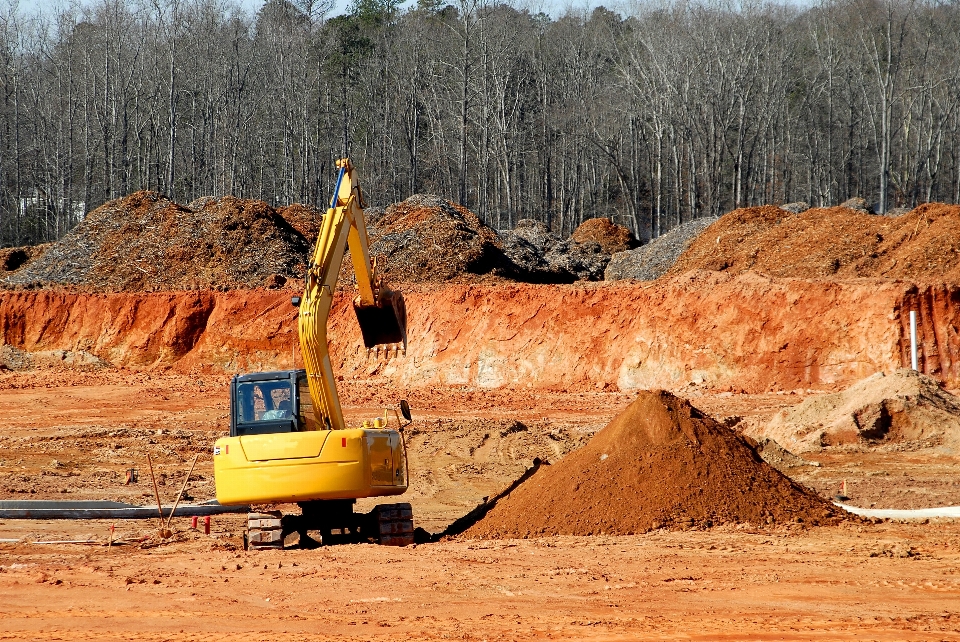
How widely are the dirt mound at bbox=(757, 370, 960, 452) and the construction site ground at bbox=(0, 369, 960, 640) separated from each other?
0.37m

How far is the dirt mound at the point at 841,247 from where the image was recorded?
979 inches

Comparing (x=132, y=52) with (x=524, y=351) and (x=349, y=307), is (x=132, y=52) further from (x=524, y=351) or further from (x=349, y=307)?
(x=524, y=351)

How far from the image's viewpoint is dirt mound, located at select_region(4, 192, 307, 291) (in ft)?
105

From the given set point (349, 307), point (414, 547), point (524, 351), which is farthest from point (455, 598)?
point (349, 307)

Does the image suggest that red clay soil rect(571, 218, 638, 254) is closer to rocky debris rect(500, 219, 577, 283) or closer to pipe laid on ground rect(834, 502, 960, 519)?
rocky debris rect(500, 219, 577, 283)

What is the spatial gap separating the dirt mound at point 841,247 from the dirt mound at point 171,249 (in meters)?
12.9

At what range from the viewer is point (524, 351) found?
999 inches

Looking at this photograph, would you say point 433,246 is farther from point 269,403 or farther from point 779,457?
point 269,403

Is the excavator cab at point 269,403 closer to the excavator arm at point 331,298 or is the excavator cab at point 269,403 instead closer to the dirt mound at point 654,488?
the excavator arm at point 331,298

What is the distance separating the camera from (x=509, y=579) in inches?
340

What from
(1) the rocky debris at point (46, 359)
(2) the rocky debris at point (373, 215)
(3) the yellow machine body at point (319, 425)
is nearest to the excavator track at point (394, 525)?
(3) the yellow machine body at point (319, 425)

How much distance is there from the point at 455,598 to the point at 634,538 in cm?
292

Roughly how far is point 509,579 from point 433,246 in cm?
2501

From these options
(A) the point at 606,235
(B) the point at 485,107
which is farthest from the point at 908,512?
(B) the point at 485,107
